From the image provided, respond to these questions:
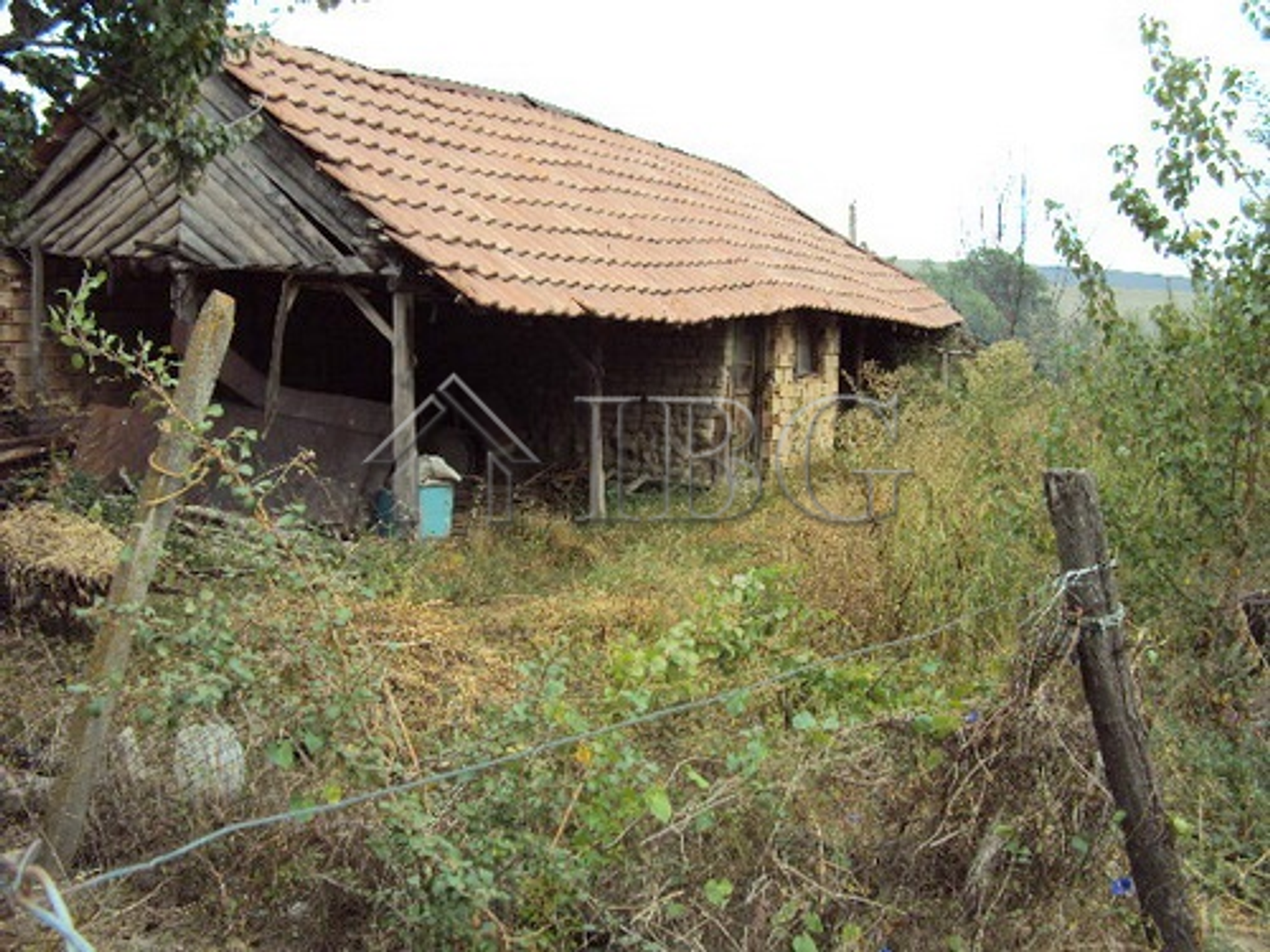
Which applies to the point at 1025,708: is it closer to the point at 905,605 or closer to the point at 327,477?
the point at 905,605

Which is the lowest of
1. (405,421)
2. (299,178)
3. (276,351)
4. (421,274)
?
(405,421)

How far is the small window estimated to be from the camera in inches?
552

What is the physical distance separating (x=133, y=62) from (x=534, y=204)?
4.55m

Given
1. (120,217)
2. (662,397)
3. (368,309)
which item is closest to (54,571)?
(368,309)

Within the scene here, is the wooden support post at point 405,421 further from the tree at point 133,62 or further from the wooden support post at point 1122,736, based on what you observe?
the wooden support post at point 1122,736

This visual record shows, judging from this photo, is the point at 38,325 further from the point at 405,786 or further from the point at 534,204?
the point at 405,786

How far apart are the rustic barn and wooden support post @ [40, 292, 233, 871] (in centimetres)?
465

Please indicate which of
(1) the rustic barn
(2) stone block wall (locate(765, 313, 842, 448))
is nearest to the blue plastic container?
(1) the rustic barn

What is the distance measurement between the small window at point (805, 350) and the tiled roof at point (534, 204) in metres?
0.49

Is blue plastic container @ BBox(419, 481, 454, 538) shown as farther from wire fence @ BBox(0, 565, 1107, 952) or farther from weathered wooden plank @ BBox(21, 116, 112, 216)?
wire fence @ BBox(0, 565, 1107, 952)

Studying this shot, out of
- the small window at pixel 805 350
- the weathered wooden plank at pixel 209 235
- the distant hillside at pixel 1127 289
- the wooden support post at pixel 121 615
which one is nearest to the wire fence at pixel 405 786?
the wooden support post at pixel 121 615

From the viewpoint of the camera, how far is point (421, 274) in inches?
337

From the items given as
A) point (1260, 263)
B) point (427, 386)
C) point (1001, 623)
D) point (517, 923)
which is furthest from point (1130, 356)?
point (427, 386)

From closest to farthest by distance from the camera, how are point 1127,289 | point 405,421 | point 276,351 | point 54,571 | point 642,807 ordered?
point 642,807 < point 54,571 < point 405,421 < point 276,351 < point 1127,289
